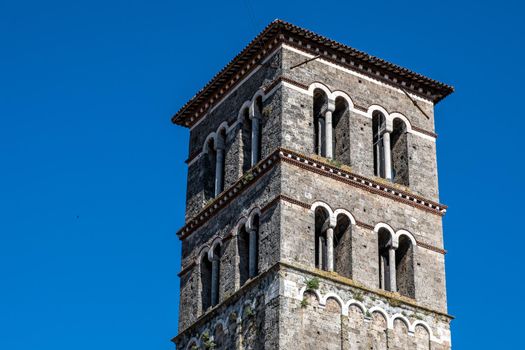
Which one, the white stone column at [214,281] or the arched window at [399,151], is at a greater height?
the arched window at [399,151]

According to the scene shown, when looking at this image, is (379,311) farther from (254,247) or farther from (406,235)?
(254,247)

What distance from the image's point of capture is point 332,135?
45906mm

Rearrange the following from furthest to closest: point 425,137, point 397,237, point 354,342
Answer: point 425,137
point 397,237
point 354,342

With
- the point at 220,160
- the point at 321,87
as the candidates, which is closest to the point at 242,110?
the point at 220,160

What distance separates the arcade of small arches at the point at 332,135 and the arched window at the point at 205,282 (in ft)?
7.81

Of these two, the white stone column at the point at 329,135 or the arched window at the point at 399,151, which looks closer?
the white stone column at the point at 329,135

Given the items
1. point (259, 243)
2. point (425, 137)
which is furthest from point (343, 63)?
point (259, 243)

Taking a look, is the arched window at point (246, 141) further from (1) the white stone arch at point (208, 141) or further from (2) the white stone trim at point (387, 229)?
(2) the white stone trim at point (387, 229)

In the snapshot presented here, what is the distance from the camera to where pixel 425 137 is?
47.4 metres

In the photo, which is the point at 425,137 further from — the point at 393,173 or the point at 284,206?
the point at 284,206

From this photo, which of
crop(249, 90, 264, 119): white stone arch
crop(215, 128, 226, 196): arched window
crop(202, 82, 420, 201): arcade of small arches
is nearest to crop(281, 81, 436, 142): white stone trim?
crop(202, 82, 420, 201): arcade of small arches

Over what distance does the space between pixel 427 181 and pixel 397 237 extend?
112 inches

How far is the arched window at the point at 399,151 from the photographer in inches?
1828

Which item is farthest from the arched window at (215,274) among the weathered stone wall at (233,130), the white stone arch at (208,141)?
the white stone arch at (208,141)
